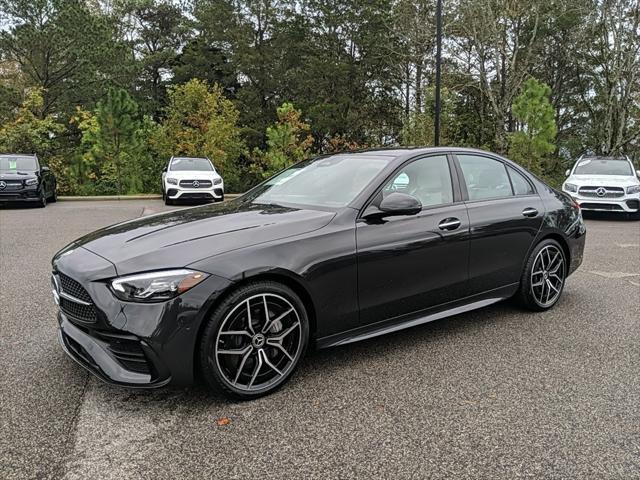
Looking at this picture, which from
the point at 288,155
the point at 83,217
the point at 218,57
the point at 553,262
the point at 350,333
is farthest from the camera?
the point at 218,57

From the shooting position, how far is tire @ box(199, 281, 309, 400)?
9.30 feet

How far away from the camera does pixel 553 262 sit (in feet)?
15.3

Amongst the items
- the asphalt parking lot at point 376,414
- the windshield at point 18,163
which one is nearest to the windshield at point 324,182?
the asphalt parking lot at point 376,414

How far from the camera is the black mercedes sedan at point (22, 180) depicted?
13602mm

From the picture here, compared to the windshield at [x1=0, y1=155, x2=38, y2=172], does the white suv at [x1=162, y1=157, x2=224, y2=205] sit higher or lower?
lower

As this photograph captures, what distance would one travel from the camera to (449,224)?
3832 mm

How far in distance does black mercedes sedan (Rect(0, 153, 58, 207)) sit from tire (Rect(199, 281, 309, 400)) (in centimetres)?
1308

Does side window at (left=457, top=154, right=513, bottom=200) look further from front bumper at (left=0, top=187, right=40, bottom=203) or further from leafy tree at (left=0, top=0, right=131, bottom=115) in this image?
leafy tree at (left=0, top=0, right=131, bottom=115)

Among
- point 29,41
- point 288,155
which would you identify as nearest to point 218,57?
point 29,41

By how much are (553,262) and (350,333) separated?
2.31 metres

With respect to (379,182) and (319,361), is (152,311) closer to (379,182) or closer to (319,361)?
(319,361)

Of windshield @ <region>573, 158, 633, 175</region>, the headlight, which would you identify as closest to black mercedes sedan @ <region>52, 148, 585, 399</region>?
the headlight

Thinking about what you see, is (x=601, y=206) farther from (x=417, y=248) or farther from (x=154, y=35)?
(x=154, y=35)

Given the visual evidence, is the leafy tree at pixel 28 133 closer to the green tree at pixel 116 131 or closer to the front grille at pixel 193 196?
the green tree at pixel 116 131
